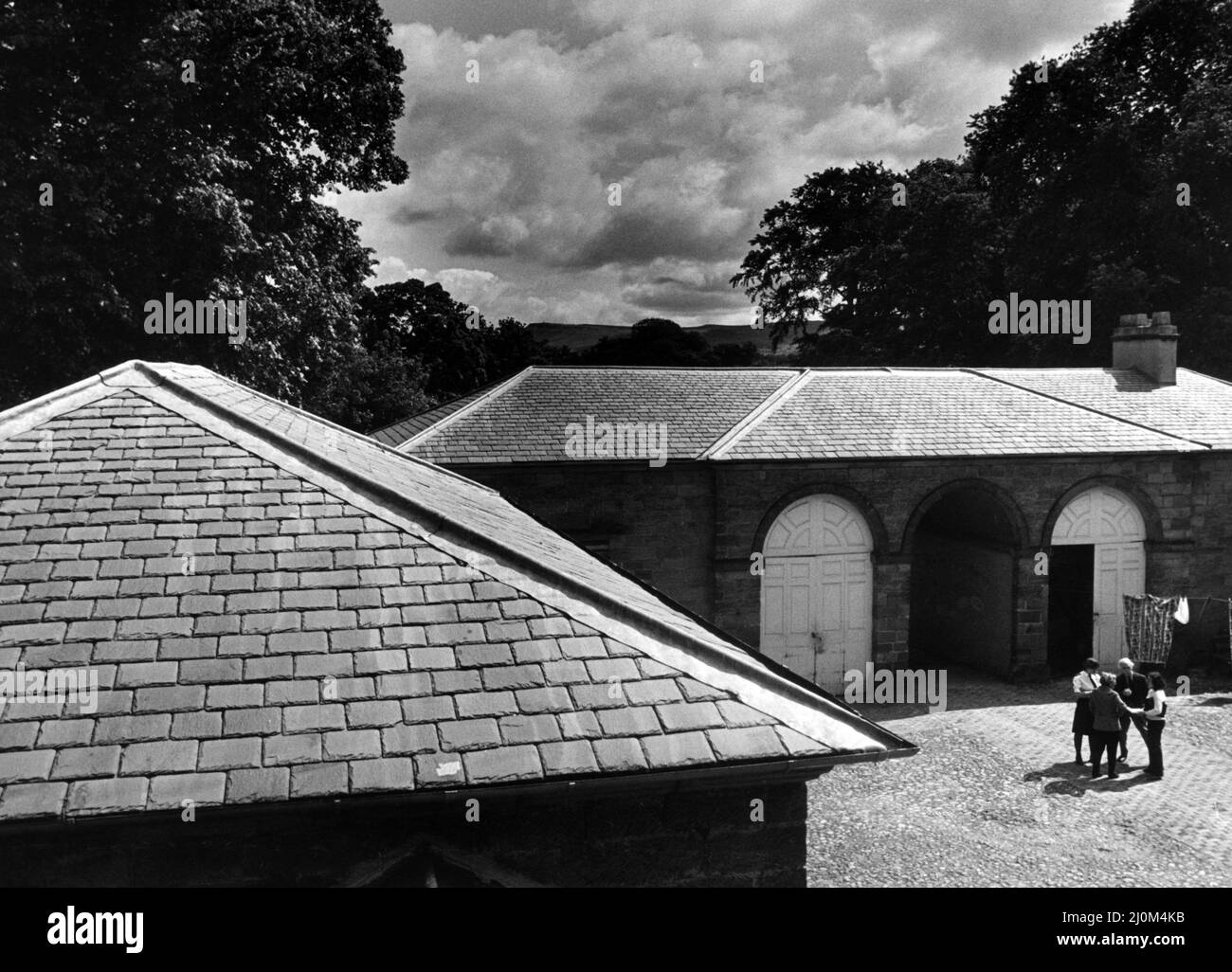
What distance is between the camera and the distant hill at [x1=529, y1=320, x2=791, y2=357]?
106812mm

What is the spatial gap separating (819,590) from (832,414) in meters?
3.61

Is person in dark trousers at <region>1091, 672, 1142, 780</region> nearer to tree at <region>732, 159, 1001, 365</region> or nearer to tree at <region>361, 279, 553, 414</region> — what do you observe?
tree at <region>732, 159, 1001, 365</region>

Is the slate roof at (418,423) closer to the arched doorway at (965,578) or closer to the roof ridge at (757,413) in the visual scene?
the roof ridge at (757,413)

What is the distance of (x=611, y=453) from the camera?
1708 centimetres

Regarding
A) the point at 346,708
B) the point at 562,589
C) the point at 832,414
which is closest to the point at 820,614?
the point at 832,414

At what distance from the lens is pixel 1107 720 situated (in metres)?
12.5

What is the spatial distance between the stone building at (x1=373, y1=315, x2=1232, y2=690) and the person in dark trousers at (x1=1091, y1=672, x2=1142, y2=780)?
5.13 metres

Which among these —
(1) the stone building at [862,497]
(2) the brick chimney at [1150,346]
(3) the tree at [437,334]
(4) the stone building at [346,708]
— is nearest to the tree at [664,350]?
(3) the tree at [437,334]

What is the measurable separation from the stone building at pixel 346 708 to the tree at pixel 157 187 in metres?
11.9

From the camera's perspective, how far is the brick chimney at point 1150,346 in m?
22.1

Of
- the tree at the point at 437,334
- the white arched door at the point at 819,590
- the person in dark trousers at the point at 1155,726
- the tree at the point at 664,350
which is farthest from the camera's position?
the tree at the point at 664,350

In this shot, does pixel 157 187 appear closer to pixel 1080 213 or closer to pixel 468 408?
pixel 468 408

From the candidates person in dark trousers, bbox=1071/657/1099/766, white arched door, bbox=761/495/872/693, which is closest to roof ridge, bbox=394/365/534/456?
white arched door, bbox=761/495/872/693
